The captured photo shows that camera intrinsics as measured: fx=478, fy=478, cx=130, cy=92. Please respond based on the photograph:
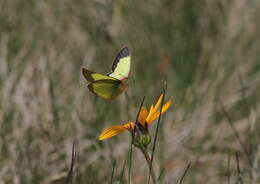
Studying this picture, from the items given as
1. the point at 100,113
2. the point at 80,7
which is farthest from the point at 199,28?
the point at 100,113

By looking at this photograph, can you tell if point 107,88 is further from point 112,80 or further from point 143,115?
point 143,115

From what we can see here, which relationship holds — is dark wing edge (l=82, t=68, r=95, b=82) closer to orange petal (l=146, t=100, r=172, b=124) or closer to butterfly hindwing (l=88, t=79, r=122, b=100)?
butterfly hindwing (l=88, t=79, r=122, b=100)

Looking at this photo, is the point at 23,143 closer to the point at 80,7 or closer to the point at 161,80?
the point at 161,80

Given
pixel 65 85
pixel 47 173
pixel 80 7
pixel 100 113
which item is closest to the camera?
pixel 47 173

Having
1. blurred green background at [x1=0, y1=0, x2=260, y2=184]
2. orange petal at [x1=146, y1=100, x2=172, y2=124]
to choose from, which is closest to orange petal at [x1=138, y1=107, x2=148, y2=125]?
orange petal at [x1=146, y1=100, x2=172, y2=124]

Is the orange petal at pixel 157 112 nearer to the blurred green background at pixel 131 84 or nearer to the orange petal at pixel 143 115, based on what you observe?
the orange petal at pixel 143 115

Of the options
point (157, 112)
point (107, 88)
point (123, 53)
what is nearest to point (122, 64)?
point (123, 53)
